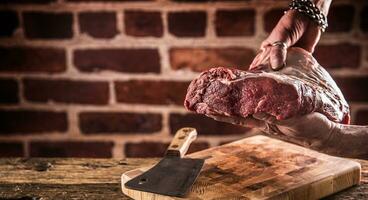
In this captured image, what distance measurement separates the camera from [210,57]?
1587 mm

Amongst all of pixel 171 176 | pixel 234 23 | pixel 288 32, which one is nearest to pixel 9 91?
pixel 234 23

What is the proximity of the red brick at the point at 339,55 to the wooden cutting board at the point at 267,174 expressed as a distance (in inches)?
16.3

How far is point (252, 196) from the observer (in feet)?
3.21

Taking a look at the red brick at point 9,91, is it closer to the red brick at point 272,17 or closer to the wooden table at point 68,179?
the wooden table at point 68,179

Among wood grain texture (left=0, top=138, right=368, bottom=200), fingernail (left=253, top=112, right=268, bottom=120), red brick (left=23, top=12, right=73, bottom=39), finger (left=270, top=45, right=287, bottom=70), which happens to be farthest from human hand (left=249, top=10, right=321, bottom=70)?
red brick (left=23, top=12, right=73, bottom=39)

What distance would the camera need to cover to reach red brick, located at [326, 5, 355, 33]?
1.55 metres

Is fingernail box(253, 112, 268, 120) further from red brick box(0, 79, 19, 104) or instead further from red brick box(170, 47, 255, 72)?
red brick box(0, 79, 19, 104)

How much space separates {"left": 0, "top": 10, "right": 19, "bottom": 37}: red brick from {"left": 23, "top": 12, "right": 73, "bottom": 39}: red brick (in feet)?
0.08

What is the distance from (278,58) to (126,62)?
0.65 m

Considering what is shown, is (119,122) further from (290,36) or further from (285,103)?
(285,103)

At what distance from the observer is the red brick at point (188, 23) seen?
1.57 m

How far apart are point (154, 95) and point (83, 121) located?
213mm

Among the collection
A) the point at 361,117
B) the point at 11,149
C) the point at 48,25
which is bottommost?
the point at 11,149

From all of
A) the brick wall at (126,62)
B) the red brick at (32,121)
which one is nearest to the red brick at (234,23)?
the brick wall at (126,62)
